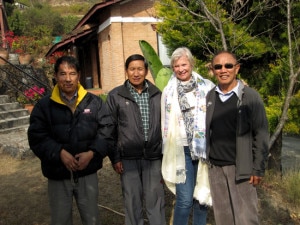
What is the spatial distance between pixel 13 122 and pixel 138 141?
6.82 m

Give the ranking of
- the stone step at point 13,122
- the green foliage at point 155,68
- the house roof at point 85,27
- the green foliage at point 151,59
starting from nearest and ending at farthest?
the green foliage at point 155,68 < the green foliage at point 151,59 < the stone step at point 13,122 < the house roof at point 85,27

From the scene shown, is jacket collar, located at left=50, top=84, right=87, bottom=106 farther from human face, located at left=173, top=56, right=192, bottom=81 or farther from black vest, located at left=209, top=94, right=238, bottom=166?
black vest, located at left=209, top=94, right=238, bottom=166

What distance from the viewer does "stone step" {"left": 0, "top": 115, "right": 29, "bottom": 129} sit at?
839 centimetres

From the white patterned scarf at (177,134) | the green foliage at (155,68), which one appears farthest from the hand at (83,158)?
the green foliage at (155,68)

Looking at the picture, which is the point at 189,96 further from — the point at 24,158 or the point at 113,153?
the point at 24,158

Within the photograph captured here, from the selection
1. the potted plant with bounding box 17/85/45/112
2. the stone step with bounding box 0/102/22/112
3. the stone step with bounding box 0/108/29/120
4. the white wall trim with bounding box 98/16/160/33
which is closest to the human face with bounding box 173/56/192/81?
the stone step with bounding box 0/108/29/120

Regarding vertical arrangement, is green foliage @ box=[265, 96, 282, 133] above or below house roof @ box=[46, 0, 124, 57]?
below

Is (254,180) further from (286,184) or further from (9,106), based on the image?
(9,106)

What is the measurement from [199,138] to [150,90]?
0.68m

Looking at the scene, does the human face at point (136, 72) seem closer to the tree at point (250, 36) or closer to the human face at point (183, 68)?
the human face at point (183, 68)

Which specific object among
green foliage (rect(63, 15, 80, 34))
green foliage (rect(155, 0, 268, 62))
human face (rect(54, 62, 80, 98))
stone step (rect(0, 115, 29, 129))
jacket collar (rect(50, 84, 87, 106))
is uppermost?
green foliage (rect(63, 15, 80, 34))

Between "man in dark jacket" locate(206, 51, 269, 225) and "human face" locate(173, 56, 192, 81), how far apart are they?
0.28 meters

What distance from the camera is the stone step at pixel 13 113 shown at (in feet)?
28.7

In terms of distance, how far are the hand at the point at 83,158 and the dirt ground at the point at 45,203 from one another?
4.66 ft
